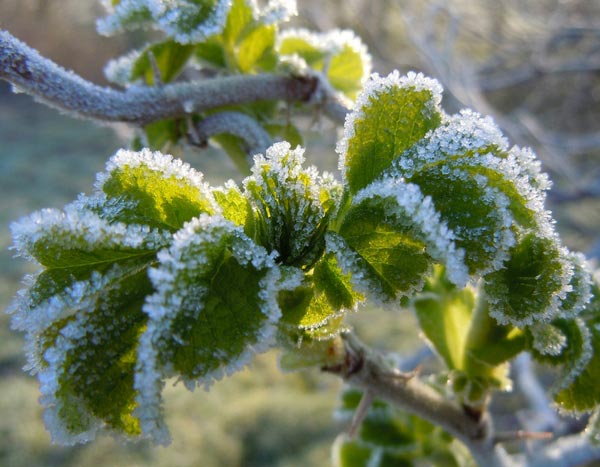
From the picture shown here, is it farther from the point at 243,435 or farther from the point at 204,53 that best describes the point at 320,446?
the point at 204,53

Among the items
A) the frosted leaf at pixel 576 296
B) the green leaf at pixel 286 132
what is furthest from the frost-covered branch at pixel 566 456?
the green leaf at pixel 286 132

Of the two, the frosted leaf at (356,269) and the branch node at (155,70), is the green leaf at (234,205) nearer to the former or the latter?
the frosted leaf at (356,269)

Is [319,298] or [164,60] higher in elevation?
[164,60]

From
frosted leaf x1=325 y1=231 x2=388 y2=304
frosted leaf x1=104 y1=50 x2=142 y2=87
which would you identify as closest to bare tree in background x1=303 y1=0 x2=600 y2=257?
frosted leaf x1=104 y1=50 x2=142 y2=87

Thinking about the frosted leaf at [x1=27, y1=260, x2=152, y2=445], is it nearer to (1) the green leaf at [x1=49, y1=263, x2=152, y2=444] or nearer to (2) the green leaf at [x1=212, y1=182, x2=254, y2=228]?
(1) the green leaf at [x1=49, y1=263, x2=152, y2=444]

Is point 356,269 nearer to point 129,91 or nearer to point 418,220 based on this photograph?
point 418,220

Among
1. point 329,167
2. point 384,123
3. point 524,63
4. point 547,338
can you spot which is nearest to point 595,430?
point 547,338

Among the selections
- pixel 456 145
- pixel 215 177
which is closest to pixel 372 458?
pixel 456 145
